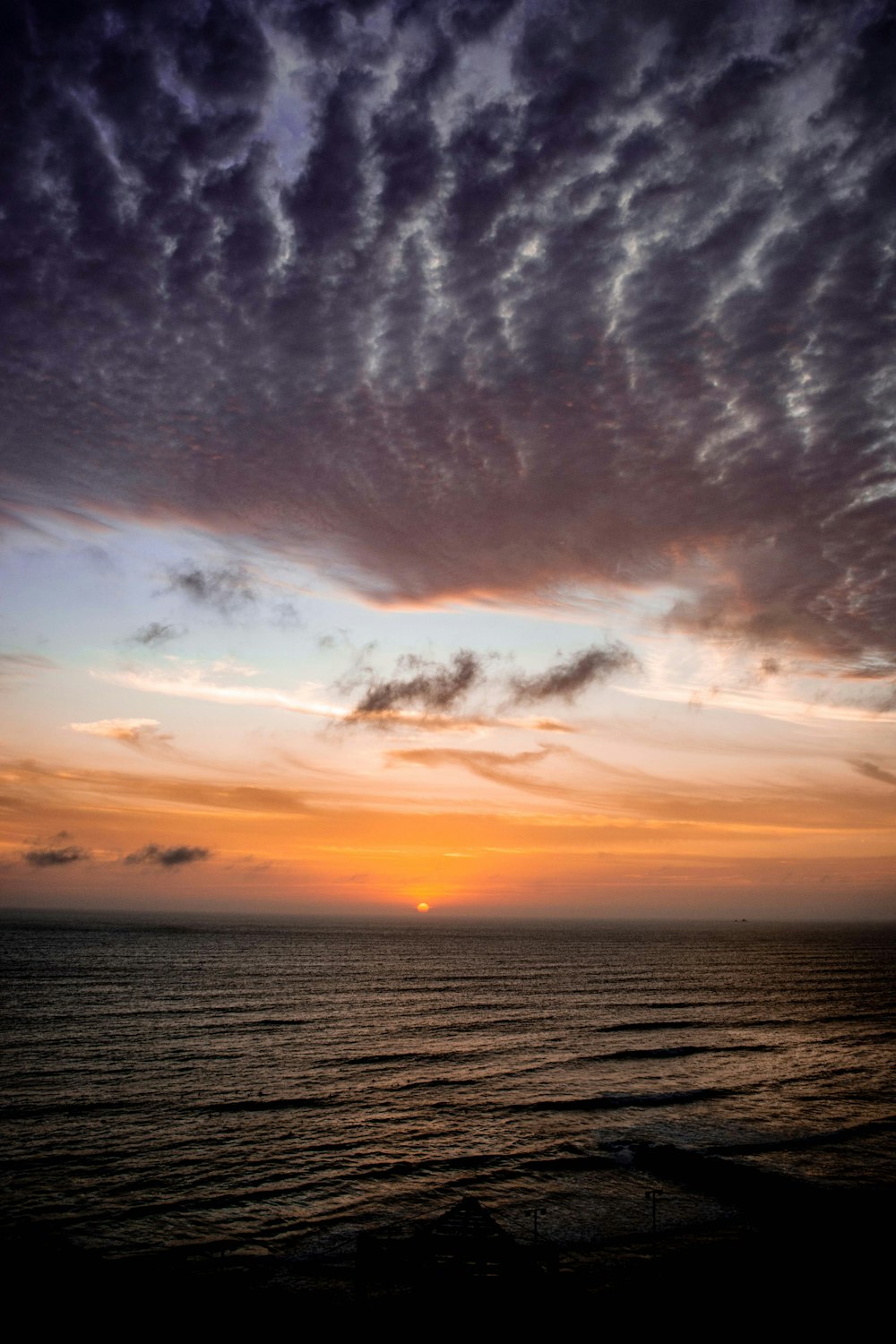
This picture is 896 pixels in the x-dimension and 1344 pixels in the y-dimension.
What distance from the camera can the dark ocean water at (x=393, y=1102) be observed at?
92.9ft

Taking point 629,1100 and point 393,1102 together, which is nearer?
point 393,1102

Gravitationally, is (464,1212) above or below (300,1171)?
above

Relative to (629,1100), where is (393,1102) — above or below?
above

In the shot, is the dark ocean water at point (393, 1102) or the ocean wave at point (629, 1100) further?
the ocean wave at point (629, 1100)

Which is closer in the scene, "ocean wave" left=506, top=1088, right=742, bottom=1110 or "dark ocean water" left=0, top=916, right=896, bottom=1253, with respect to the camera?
"dark ocean water" left=0, top=916, right=896, bottom=1253

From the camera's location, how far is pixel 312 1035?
60156 millimetres

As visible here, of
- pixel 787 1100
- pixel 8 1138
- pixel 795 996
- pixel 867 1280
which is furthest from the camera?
pixel 795 996

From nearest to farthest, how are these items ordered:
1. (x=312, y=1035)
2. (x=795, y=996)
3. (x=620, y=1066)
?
1. (x=620, y=1066)
2. (x=312, y=1035)
3. (x=795, y=996)

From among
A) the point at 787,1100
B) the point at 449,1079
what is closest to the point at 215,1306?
the point at 449,1079

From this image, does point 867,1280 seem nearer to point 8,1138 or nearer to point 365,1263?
point 365,1263

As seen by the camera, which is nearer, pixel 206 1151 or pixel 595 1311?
pixel 595 1311

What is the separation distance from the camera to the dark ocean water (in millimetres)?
28312

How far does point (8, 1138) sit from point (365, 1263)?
2249 cm

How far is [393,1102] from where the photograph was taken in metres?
41.7
